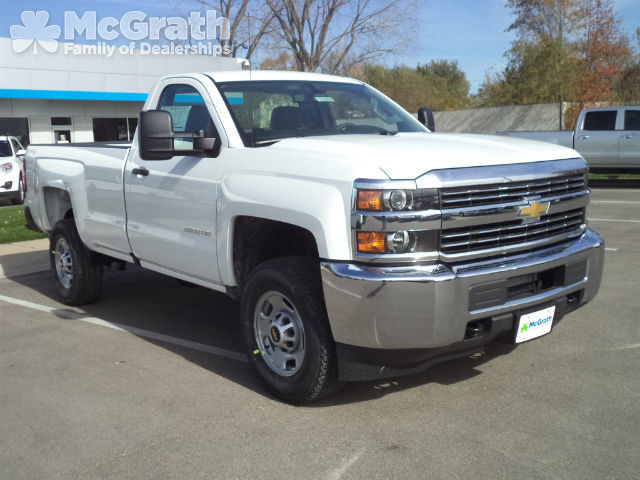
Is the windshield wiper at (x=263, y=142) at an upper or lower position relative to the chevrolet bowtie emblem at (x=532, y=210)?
upper

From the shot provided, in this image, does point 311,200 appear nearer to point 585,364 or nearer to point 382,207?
point 382,207

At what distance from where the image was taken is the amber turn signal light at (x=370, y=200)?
3668mm

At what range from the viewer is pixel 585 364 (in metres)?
4.82

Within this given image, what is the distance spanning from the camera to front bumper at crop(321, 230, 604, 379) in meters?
3.63

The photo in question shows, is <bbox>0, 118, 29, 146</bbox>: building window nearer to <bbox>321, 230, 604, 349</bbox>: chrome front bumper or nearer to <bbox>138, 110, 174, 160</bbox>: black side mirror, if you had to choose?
<bbox>138, 110, 174, 160</bbox>: black side mirror

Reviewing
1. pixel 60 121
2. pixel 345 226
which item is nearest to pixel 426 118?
pixel 345 226

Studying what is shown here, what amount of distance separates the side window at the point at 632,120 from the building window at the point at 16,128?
25.4m

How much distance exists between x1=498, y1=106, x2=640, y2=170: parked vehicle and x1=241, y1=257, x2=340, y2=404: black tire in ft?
49.7

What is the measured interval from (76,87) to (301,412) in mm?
31754

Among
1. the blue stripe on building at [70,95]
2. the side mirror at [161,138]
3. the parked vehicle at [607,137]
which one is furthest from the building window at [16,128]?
the side mirror at [161,138]

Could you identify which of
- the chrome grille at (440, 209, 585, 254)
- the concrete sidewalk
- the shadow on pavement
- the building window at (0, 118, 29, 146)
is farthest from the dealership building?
the chrome grille at (440, 209, 585, 254)

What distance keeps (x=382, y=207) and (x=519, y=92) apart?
39.1 meters

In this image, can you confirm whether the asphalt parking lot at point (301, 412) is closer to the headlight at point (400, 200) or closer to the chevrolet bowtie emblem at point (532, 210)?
the chevrolet bowtie emblem at point (532, 210)

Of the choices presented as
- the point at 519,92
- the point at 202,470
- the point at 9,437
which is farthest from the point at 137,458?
the point at 519,92
